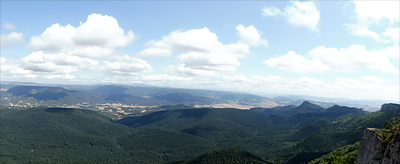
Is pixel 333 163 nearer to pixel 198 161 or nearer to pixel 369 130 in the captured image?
pixel 369 130

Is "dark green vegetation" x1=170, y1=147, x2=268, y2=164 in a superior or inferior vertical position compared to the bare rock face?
inferior

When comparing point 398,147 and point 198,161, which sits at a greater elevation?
point 398,147

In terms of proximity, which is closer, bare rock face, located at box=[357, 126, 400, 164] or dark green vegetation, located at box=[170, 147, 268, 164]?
bare rock face, located at box=[357, 126, 400, 164]

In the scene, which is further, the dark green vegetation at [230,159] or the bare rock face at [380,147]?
the dark green vegetation at [230,159]

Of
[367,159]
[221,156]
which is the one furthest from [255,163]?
[367,159]

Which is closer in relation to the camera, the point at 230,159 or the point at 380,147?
the point at 380,147

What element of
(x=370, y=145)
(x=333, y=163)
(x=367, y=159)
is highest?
(x=370, y=145)

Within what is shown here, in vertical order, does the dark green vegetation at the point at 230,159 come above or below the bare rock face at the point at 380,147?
below

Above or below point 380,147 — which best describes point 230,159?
below
